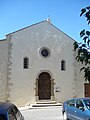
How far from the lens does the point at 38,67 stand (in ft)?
83.5

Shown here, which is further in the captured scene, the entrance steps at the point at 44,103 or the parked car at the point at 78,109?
the entrance steps at the point at 44,103

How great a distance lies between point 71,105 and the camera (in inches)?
489

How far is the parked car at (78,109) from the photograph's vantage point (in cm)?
1035

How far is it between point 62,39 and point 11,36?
17.9ft

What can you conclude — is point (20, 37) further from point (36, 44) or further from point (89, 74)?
point (89, 74)

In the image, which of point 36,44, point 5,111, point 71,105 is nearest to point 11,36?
point 36,44

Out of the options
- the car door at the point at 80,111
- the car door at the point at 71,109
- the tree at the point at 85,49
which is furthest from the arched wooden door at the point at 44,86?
the tree at the point at 85,49

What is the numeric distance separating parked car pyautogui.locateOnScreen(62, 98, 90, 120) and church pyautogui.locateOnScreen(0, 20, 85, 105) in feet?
38.9

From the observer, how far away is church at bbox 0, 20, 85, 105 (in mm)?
24438

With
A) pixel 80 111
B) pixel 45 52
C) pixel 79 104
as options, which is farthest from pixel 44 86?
pixel 80 111

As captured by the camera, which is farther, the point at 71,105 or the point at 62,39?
the point at 62,39

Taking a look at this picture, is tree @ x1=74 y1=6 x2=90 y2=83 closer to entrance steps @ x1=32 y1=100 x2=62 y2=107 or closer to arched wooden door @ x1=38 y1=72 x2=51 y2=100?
entrance steps @ x1=32 y1=100 x2=62 y2=107

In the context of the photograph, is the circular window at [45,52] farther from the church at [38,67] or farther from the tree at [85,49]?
the tree at [85,49]

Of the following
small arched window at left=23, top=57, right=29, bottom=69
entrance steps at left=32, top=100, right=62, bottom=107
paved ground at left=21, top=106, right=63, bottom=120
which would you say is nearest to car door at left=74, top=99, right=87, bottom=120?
paved ground at left=21, top=106, right=63, bottom=120
